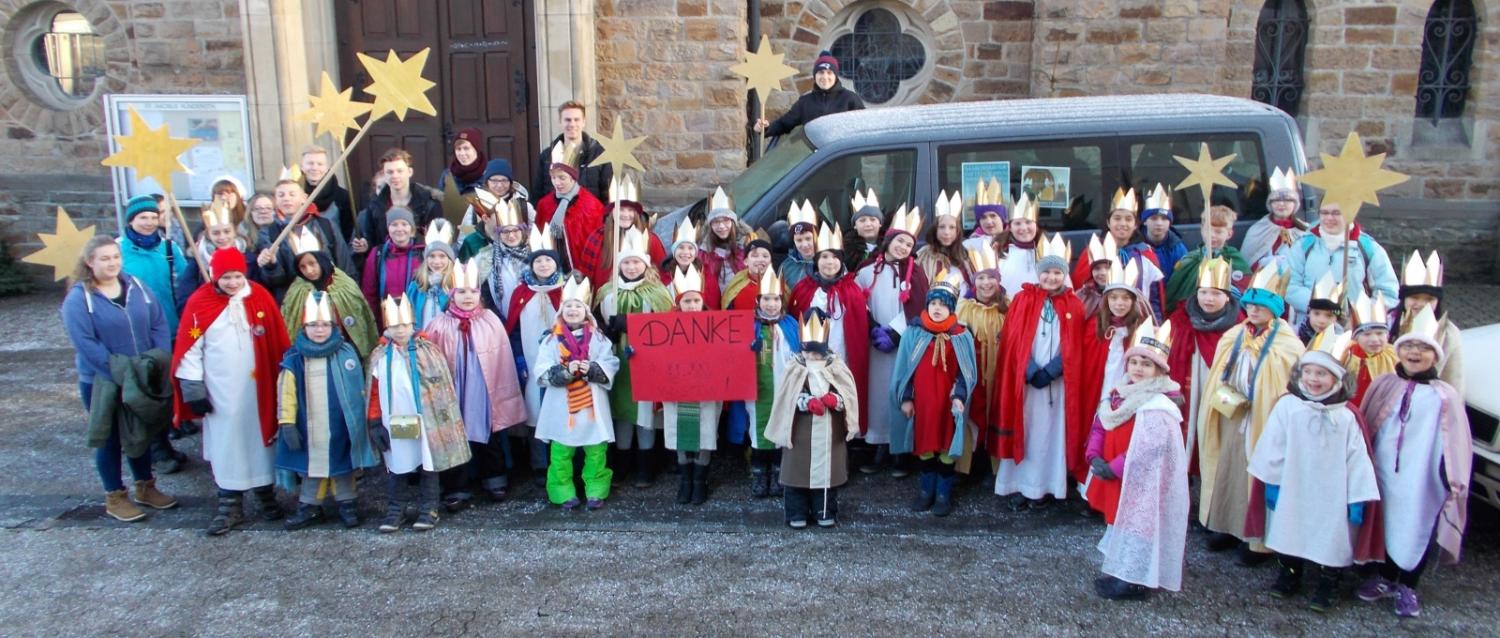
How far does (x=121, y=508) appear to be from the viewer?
6.11 m

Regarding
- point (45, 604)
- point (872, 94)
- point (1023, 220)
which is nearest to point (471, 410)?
point (45, 604)

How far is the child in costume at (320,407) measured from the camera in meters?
5.66

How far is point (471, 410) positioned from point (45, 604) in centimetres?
208

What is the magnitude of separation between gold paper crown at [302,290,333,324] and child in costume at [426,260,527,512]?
0.51 m

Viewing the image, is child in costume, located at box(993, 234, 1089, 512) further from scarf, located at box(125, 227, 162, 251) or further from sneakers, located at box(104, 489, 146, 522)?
scarf, located at box(125, 227, 162, 251)

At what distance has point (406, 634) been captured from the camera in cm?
483

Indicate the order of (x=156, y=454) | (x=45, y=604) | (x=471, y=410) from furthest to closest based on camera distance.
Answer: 1. (x=156, y=454)
2. (x=471, y=410)
3. (x=45, y=604)

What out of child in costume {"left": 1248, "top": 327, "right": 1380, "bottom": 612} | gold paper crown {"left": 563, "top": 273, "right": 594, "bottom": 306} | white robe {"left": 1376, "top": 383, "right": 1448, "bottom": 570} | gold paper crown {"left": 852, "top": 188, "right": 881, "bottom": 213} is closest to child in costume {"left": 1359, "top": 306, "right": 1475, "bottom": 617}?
white robe {"left": 1376, "top": 383, "right": 1448, "bottom": 570}

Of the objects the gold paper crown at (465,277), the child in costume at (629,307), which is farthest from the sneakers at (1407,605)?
the gold paper crown at (465,277)

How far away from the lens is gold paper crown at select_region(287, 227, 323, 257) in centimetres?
610

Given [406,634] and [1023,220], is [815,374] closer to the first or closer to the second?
[1023,220]

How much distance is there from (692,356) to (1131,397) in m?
2.22

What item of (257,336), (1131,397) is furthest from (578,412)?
(1131,397)

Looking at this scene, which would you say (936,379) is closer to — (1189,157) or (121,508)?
(1189,157)
